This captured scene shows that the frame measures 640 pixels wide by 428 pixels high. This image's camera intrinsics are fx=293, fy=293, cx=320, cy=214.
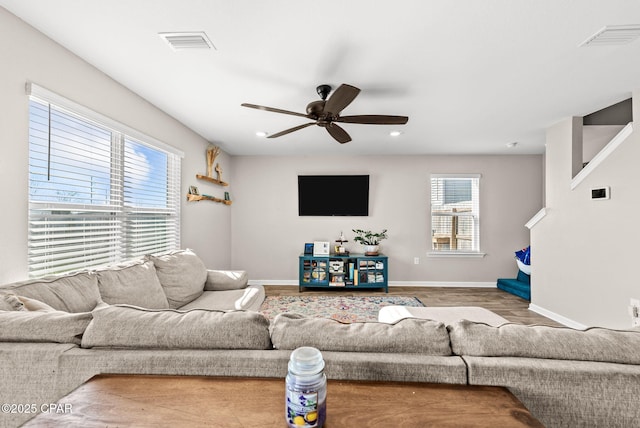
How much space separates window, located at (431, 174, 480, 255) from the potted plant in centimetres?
97

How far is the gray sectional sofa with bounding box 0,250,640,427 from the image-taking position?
0.89 m

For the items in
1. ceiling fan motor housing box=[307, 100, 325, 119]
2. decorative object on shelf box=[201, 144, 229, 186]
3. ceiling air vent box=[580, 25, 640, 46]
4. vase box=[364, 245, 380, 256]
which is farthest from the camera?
vase box=[364, 245, 380, 256]

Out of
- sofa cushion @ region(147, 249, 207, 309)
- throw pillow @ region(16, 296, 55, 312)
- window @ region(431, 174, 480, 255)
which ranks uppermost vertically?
window @ region(431, 174, 480, 255)

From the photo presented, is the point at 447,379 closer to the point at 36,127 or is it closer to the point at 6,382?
the point at 6,382

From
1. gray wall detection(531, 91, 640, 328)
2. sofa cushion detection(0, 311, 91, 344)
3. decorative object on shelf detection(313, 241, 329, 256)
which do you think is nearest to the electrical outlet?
gray wall detection(531, 91, 640, 328)

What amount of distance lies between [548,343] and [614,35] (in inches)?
82.0

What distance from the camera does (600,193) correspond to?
2955 millimetres

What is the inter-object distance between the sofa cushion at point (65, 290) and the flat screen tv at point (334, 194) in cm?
364

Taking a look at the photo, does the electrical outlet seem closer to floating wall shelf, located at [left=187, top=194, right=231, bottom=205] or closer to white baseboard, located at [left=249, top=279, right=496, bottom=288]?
white baseboard, located at [left=249, top=279, right=496, bottom=288]

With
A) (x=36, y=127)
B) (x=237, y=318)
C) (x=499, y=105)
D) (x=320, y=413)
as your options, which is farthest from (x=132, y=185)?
(x=499, y=105)

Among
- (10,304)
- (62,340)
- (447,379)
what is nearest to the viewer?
(447,379)

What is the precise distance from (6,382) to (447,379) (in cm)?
146

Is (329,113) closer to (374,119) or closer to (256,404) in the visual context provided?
(374,119)

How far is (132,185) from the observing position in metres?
2.85
